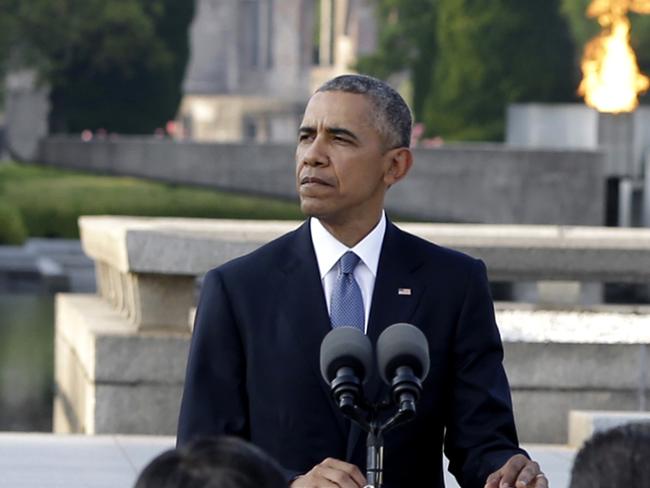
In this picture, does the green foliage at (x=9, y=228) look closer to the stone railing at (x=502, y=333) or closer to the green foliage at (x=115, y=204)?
the green foliage at (x=115, y=204)

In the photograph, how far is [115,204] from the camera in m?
38.5

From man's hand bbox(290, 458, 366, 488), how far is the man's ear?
0.79 metres

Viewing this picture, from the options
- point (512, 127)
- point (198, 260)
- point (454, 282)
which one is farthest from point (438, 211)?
point (454, 282)

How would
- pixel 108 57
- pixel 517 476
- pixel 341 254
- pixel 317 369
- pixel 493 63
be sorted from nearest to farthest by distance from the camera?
pixel 517 476, pixel 317 369, pixel 341 254, pixel 493 63, pixel 108 57

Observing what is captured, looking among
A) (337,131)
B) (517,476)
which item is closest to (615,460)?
(517,476)

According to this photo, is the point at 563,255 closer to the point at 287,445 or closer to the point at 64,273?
the point at 287,445

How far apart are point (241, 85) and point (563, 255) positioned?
81.7 m

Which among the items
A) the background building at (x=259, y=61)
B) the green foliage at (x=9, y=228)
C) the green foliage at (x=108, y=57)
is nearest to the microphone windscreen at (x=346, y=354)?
the green foliage at (x=9, y=228)

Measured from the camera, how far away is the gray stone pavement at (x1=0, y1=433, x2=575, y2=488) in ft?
31.0

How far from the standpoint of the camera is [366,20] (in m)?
90.4

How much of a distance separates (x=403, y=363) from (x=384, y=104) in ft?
2.71

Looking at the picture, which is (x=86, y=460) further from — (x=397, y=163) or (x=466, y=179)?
(x=466, y=179)

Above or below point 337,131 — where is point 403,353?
below

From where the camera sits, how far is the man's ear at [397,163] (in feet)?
15.8
